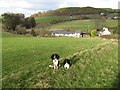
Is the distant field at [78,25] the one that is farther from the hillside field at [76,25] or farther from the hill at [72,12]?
the hill at [72,12]

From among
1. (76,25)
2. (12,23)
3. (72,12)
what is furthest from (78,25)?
(12,23)

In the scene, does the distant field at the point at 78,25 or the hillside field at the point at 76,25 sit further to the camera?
the distant field at the point at 78,25

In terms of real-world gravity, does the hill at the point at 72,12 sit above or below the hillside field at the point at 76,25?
above

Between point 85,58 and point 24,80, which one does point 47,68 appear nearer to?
point 24,80

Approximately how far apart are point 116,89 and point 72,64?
17.1ft

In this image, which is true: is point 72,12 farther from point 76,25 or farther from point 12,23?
point 12,23

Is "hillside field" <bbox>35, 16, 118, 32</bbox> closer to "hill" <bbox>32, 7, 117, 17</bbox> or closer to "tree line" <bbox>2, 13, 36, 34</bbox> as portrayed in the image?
"hill" <bbox>32, 7, 117, 17</bbox>

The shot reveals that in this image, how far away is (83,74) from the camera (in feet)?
49.3

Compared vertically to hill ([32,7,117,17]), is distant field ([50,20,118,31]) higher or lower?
lower

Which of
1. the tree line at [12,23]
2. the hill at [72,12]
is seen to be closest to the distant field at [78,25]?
the hill at [72,12]

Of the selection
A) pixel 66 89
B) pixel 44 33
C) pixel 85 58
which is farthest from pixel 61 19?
pixel 66 89

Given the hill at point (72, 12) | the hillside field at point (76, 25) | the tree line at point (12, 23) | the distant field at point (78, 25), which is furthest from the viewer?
the hill at point (72, 12)

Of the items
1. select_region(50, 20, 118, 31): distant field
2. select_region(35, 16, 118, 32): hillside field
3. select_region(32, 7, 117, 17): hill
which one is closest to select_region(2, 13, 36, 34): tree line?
select_region(35, 16, 118, 32): hillside field

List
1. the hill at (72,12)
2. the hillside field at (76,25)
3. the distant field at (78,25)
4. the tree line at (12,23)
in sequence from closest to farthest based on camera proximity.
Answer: the tree line at (12,23), the hillside field at (76,25), the distant field at (78,25), the hill at (72,12)
